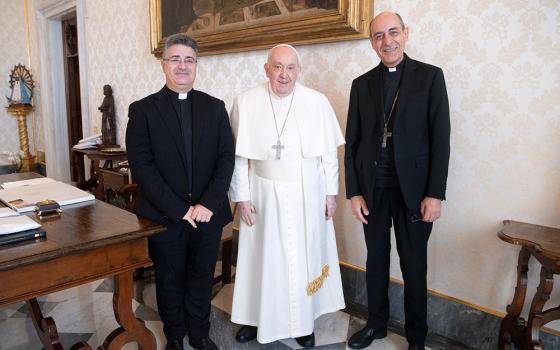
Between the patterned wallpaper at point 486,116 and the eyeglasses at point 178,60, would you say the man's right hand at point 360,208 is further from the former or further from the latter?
the eyeglasses at point 178,60

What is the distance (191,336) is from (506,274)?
6.17ft

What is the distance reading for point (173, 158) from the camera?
2.24 m

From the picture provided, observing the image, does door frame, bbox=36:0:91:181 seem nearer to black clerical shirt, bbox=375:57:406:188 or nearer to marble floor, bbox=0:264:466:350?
marble floor, bbox=0:264:466:350

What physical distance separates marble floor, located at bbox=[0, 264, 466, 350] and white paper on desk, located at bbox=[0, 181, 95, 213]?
1002 millimetres

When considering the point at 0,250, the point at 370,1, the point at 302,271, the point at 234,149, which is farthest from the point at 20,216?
the point at 370,1

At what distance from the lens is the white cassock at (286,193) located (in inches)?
97.3

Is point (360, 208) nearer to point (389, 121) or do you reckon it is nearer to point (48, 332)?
point (389, 121)

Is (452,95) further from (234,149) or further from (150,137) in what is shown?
(150,137)

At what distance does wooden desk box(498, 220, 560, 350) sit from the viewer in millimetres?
1991

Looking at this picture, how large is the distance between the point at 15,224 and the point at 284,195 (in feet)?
4.35

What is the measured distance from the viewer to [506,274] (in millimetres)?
2498

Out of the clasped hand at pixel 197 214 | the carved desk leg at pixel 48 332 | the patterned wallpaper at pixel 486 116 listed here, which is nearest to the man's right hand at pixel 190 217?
the clasped hand at pixel 197 214

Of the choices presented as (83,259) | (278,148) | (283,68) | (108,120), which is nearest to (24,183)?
(83,259)

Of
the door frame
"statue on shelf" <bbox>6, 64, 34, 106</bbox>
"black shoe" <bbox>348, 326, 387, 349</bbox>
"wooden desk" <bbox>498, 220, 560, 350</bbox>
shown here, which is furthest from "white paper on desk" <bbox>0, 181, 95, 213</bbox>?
"statue on shelf" <bbox>6, 64, 34, 106</bbox>
